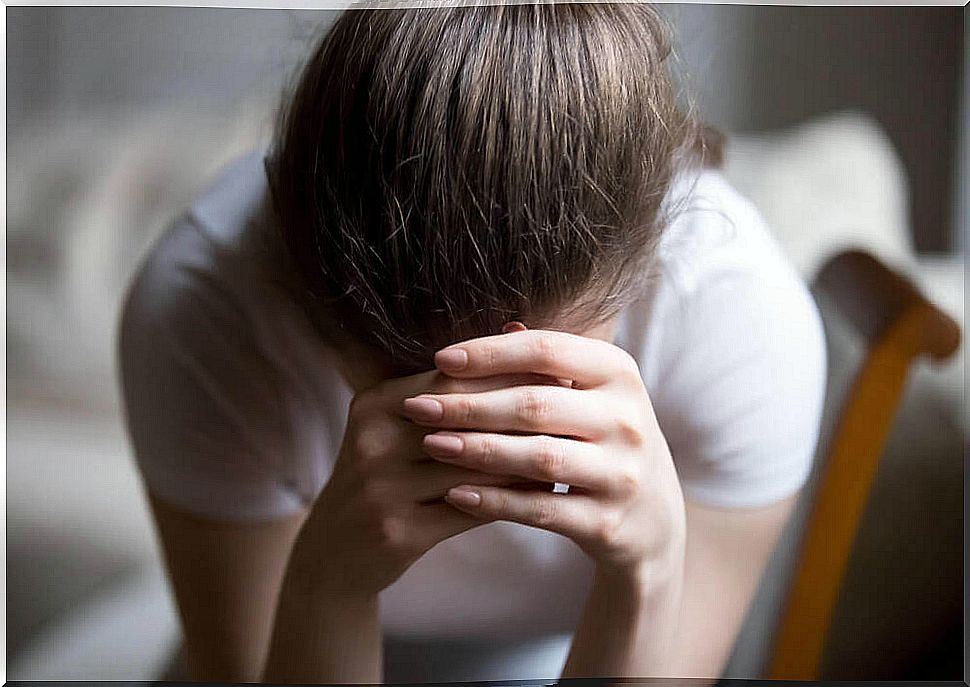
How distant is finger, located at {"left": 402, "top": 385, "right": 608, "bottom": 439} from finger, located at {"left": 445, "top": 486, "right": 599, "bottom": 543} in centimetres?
5

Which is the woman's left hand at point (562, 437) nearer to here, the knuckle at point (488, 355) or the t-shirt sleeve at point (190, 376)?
the knuckle at point (488, 355)

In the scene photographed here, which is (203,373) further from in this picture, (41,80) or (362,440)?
(41,80)

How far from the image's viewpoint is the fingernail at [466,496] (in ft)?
2.19

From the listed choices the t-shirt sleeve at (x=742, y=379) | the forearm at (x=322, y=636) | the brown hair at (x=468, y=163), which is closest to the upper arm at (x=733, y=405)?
the t-shirt sleeve at (x=742, y=379)

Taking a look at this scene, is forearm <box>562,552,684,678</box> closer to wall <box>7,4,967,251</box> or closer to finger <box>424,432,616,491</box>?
finger <box>424,432,616,491</box>

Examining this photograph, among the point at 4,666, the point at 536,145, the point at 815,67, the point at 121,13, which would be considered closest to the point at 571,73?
the point at 536,145

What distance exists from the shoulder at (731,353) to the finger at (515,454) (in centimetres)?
9

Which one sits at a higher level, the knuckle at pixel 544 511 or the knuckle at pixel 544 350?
the knuckle at pixel 544 350

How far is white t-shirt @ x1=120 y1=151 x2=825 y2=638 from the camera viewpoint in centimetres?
71

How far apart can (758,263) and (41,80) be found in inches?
21.7

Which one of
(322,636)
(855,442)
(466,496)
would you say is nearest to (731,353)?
(855,442)

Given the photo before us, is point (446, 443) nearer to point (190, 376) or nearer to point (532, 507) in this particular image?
point (532, 507)

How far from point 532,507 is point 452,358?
0.40 ft

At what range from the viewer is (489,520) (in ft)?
2.26
